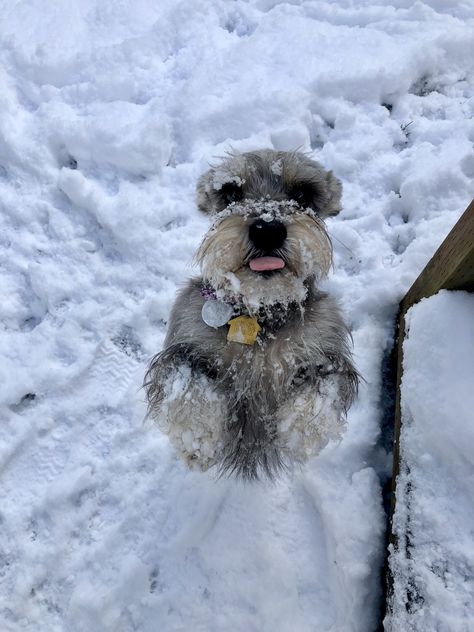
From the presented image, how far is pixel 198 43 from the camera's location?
15.1ft

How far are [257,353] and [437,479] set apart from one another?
3.59ft

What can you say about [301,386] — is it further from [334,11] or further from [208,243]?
[334,11]

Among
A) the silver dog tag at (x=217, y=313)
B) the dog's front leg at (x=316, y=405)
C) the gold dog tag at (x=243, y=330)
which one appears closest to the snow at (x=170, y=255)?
the dog's front leg at (x=316, y=405)

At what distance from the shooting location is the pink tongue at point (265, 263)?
2.19 metres

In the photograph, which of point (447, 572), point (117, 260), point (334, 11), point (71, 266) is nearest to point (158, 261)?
point (117, 260)

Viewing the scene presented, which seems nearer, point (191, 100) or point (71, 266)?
point (71, 266)

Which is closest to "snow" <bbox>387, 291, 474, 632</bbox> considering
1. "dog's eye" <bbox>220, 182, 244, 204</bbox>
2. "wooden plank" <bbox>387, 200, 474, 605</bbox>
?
"wooden plank" <bbox>387, 200, 474, 605</bbox>

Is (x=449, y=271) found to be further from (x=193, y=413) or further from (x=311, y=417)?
(x=193, y=413)

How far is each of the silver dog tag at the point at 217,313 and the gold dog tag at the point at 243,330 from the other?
0.06m

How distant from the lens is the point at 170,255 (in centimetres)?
385

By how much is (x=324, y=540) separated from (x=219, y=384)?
4.00 ft

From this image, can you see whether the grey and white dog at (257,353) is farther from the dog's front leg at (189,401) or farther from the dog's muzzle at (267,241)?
the dog's muzzle at (267,241)

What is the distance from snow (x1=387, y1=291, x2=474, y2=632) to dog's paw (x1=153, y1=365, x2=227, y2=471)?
41.7 inches

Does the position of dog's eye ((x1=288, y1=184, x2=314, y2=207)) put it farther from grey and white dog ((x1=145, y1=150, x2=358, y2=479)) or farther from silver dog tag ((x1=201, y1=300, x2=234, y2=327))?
silver dog tag ((x1=201, y1=300, x2=234, y2=327))
